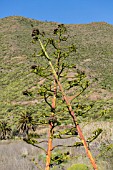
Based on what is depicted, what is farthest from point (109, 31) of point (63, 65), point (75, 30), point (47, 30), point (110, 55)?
point (63, 65)

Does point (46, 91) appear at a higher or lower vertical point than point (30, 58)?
lower

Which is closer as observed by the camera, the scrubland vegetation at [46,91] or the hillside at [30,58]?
the scrubland vegetation at [46,91]

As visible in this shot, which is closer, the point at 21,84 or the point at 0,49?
the point at 21,84

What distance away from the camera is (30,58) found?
68750 mm

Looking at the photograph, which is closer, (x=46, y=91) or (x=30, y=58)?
(x=46, y=91)

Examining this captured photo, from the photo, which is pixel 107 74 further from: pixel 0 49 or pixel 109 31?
pixel 109 31

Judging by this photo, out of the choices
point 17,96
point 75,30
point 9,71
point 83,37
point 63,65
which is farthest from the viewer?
point 75,30

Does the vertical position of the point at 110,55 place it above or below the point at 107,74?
above

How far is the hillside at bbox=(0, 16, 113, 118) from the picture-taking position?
5244 centimetres

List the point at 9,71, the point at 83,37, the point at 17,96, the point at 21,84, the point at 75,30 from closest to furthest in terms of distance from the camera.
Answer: the point at 17,96
the point at 21,84
the point at 9,71
the point at 83,37
the point at 75,30

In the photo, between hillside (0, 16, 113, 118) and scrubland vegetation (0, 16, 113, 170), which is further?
hillside (0, 16, 113, 118)

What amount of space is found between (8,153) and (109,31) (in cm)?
7409

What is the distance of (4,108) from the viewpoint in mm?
50469

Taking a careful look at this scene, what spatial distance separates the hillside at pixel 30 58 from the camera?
5244 centimetres
